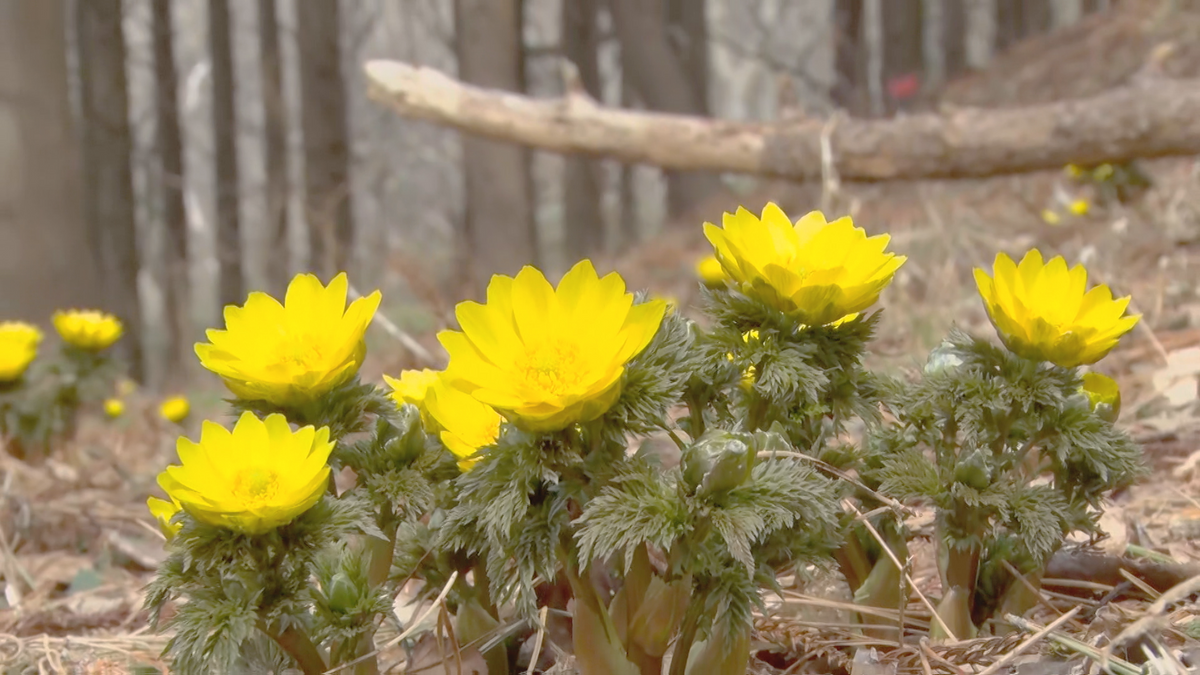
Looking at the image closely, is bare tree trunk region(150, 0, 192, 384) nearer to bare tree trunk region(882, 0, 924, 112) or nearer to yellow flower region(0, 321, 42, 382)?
yellow flower region(0, 321, 42, 382)

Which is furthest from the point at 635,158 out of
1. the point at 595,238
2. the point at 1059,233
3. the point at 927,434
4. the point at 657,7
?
the point at 595,238

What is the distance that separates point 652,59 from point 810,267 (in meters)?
10.4

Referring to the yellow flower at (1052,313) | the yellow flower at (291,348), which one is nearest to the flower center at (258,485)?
the yellow flower at (291,348)

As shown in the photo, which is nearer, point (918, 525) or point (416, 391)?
point (416, 391)

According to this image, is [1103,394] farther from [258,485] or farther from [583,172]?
[583,172]

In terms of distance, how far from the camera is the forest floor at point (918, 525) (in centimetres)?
154

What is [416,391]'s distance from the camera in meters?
1.49

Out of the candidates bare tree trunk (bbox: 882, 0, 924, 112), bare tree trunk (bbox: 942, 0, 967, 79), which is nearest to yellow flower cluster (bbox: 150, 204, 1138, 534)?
bare tree trunk (bbox: 882, 0, 924, 112)

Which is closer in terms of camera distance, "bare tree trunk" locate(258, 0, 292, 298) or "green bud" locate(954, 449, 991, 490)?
"green bud" locate(954, 449, 991, 490)

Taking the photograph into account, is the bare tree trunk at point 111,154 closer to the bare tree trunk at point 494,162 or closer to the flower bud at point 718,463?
the bare tree trunk at point 494,162

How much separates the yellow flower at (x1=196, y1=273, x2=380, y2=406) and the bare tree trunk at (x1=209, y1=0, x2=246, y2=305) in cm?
1042

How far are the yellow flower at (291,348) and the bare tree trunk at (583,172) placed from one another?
10434 millimetres

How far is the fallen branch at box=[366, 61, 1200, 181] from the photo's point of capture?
4410 millimetres

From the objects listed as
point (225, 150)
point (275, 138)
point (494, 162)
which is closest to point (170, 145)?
point (225, 150)
